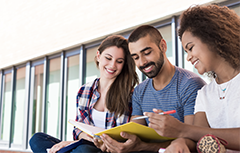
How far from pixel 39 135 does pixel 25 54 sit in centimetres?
518

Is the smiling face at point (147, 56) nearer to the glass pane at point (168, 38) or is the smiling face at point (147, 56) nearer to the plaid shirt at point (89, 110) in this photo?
the plaid shirt at point (89, 110)

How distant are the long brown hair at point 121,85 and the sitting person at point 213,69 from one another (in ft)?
2.18

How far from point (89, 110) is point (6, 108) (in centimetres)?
634

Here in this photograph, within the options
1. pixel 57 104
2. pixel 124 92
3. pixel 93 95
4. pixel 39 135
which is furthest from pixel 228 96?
pixel 57 104

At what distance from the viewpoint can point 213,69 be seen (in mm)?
1226

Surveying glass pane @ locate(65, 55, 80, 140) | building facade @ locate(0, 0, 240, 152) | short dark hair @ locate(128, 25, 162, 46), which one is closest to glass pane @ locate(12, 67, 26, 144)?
building facade @ locate(0, 0, 240, 152)

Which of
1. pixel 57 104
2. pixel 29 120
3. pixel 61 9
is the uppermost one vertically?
pixel 61 9

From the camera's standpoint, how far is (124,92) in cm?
194

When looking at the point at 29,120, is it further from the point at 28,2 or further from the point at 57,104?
the point at 28,2

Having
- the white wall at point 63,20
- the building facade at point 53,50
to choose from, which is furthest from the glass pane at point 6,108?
the white wall at point 63,20

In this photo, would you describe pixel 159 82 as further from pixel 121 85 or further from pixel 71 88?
pixel 71 88

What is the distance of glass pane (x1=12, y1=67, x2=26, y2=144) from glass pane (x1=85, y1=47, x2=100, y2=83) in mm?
2607

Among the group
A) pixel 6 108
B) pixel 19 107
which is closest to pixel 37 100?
pixel 19 107

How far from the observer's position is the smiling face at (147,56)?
1.63m
